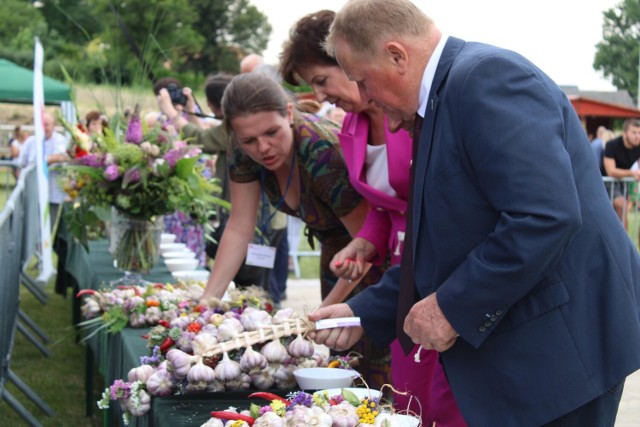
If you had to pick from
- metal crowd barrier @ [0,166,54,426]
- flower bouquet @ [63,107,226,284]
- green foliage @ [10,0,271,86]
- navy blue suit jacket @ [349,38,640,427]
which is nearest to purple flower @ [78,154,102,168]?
flower bouquet @ [63,107,226,284]

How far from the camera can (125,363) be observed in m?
2.90

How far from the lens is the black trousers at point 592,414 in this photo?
179cm

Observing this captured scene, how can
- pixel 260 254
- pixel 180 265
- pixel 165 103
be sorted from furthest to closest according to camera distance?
pixel 165 103 < pixel 180 265 < pixel 260 254

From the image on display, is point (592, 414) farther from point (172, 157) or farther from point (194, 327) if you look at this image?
point (172, 157)

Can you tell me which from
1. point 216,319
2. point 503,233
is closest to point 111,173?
point 216,319

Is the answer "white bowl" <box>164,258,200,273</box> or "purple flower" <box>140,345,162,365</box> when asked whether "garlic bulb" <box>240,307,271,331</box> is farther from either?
"white bowl" <box>164,258,200,273</box>

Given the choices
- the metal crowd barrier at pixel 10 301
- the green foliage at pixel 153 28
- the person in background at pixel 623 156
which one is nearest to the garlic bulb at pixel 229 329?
the metal crowd barrier at pixel 10 301

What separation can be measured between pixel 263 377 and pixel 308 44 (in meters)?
1.10

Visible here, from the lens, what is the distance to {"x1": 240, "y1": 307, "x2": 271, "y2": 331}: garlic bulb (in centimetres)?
234

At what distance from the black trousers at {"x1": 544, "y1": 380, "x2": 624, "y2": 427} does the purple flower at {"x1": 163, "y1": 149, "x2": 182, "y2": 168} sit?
2913 mm

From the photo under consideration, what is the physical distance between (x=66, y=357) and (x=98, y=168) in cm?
268

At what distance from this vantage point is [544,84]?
1.72m

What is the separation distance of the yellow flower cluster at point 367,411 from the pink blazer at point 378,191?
47.2 inches

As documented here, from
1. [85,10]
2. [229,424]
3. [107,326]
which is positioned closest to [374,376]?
[107,326]
